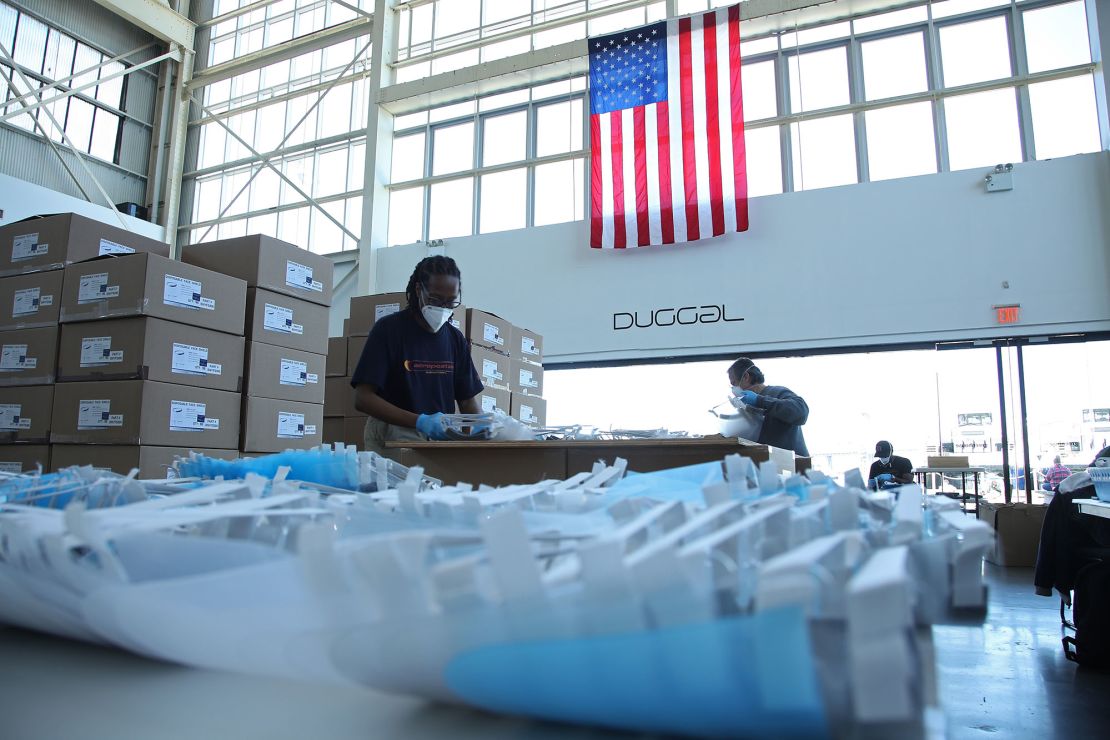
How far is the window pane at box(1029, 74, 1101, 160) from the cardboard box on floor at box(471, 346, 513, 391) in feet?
15.6

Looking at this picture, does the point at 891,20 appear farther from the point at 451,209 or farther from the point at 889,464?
the point at 451,209

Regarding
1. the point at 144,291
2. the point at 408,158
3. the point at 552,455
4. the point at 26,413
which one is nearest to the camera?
the point at 552,455

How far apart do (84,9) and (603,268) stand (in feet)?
23.5

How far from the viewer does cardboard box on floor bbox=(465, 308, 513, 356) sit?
13.2 feet

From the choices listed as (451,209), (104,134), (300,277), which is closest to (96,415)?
(300,277)

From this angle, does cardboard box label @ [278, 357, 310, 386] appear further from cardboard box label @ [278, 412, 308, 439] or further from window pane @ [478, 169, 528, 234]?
window pane @ [478, 169, 528, 234]

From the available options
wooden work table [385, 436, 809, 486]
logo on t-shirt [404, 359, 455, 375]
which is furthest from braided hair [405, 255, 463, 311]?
wooden work table [385, 436, 809, 486]

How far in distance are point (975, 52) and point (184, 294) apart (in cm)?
661

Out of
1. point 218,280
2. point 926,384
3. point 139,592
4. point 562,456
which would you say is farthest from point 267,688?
point 926,384

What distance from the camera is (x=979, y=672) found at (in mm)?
2377

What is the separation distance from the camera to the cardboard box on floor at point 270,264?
288 centimetres

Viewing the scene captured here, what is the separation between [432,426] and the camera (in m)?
1.87

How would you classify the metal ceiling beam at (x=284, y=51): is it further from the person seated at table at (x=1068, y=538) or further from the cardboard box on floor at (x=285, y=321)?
the person seated at table at (x=1068, y=538)

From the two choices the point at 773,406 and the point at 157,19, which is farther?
the point at 157,19
